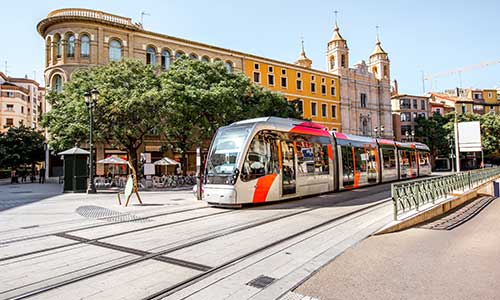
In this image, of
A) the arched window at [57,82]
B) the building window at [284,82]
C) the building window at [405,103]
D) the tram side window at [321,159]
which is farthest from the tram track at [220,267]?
the building window at [405,103]

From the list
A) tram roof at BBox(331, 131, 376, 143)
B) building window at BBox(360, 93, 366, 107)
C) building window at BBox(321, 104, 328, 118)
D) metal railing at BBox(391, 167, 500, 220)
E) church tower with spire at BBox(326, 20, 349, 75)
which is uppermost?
church tower with spire at BBox(326, 20, 349, 75)

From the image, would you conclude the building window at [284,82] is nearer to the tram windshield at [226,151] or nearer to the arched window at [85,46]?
the arched window at [85,46]

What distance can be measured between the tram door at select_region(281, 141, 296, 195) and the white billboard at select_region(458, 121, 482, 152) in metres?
17.7

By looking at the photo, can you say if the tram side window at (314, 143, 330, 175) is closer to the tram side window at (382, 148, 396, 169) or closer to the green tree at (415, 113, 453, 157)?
the tram side window at (382, 148, 396, 169)

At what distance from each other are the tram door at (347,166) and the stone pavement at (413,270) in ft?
29.2

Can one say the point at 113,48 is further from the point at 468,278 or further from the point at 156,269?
the point at 468,278

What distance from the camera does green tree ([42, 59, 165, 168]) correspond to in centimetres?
2106

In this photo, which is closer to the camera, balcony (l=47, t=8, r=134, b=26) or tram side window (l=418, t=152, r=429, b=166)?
tram side window (l=418, t=152, r=429, b=166)

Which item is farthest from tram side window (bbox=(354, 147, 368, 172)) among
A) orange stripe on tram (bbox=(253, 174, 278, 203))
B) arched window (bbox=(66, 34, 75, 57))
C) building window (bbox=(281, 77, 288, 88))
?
arched window (bbox=(66, 34, 75, 57))

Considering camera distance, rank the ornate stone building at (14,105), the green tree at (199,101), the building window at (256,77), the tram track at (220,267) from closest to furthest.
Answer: the tram track at (220,267)
the green tree at (199,101)
the building window at (256,77)
the ornate stone building at (14,105)

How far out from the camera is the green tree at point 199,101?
2233cm

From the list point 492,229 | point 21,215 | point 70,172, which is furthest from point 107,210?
point 492,229

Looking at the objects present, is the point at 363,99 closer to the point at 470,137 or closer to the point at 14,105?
the point at 470,137

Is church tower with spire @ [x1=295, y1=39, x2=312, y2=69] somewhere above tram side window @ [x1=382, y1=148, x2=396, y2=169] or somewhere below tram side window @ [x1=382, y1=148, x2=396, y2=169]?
above
